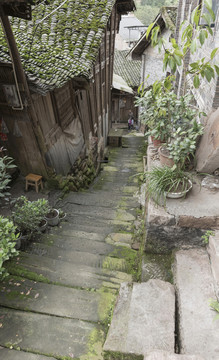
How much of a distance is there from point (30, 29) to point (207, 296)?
7.44 metres

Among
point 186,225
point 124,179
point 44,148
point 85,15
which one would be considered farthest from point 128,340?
point 85,15

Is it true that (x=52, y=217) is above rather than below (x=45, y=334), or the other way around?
below

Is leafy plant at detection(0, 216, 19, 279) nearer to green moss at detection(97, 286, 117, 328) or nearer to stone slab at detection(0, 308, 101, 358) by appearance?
stone slab at detection(0, 308, 101, 358)

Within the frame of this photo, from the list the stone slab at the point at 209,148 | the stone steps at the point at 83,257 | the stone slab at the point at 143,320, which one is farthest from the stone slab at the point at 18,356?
the stone slab at the point at 209,148

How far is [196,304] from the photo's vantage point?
9.37 feet

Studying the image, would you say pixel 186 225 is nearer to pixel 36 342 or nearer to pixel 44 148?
pixel 36 342

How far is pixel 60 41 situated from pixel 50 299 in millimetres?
6221

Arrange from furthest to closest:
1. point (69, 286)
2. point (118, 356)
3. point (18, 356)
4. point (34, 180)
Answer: point (34, 180), point (69, 286), point (18, 356), point (118, 356)

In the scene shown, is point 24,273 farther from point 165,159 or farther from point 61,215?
point 165,159

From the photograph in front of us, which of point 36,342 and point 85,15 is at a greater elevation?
point 85,15

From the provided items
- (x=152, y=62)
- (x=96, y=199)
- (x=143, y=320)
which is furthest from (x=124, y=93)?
(x=143, y=320)

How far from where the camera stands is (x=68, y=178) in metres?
7.66

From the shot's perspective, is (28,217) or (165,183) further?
(28,217)

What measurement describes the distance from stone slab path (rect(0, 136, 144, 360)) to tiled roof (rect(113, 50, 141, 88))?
54.9 feet
